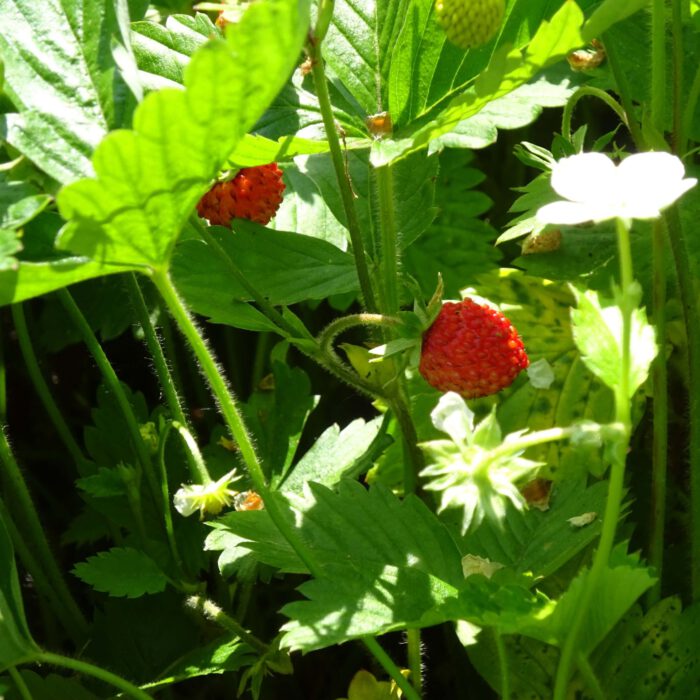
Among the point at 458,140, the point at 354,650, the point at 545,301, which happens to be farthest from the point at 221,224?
the point at 354,650

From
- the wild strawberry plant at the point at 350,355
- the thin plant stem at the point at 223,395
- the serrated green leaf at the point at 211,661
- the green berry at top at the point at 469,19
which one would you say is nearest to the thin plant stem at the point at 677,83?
the wild strawberry plant at the point at 350,355

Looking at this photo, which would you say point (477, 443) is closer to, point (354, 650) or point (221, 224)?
point (221, 224)

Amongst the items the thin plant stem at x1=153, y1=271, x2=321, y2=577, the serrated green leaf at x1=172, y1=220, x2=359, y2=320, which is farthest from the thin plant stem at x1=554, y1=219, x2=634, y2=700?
the serrated green leaf at x1=172, y1=220, x2=359, y2=320

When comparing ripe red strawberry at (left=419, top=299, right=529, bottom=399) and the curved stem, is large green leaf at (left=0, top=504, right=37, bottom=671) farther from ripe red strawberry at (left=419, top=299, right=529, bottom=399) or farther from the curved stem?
the curved stem

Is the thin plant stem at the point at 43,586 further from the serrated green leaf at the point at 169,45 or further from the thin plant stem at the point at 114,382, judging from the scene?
the serrated green leaf at the point at 169,45

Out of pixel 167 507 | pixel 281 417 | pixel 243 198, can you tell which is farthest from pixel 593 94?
pixel 167 507

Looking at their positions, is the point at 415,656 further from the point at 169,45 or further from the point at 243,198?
the point at 169,45

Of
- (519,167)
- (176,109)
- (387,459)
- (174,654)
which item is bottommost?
(174,654)
